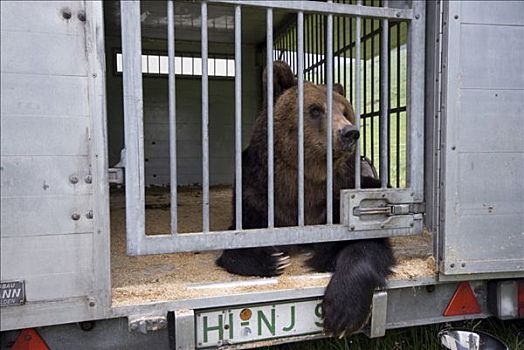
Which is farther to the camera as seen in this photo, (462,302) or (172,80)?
(462,302)

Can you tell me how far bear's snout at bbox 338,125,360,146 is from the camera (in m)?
2.14

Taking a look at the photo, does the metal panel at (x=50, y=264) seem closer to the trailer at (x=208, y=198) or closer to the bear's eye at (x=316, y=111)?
the trailer at (x=208, y=198)

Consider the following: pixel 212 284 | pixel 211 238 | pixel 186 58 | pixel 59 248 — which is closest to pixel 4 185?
pixel 59 248

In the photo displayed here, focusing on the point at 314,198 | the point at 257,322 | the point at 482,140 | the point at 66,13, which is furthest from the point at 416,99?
the point at 66,13

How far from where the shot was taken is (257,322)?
1.90 metres

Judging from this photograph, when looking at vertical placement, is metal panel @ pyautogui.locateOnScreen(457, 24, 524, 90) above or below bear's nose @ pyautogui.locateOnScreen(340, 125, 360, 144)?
above

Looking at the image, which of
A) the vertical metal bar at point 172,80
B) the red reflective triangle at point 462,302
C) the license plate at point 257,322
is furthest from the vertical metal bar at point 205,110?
the red reflective triangle at point 462,302

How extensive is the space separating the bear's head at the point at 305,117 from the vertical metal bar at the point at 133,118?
1.08m

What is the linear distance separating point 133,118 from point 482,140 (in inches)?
57.9

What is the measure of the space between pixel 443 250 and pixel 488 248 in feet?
0.70

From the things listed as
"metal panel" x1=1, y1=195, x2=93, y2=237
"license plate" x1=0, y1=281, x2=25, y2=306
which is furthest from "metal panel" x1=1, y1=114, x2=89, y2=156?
"license plate" x1=0, y1=281, x2=25, y2=306

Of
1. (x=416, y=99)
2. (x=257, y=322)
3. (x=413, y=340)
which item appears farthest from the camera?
(x=413, y=340)

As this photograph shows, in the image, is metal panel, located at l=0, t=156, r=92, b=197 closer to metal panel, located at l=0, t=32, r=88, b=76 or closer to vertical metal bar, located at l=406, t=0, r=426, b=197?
metal panel, located at l=0, t=32, r=88, b=76

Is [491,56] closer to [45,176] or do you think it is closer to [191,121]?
[45,176]
